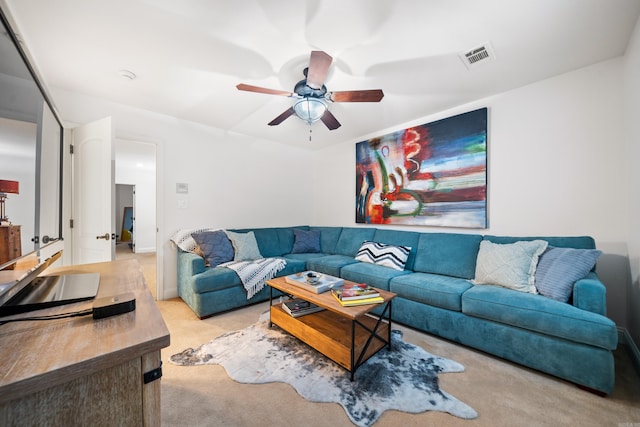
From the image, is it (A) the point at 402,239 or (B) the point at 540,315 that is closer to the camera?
(B) the point at 540,315

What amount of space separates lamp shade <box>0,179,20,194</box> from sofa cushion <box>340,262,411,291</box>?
8.38 ft

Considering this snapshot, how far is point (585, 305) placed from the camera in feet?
5.36

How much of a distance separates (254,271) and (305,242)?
1256 mm

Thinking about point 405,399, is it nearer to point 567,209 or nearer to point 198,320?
point 198,320

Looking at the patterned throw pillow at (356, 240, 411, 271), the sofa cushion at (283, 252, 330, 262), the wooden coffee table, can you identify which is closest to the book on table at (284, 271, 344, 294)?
the wooden coffee table

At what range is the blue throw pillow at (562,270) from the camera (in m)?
1.79

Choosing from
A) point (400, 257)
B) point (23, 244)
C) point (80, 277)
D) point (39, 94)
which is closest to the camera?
point (23, 244)

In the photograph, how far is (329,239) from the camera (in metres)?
4.06

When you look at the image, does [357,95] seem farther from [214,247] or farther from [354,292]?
[214,247]

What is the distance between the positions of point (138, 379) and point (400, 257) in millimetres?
2670

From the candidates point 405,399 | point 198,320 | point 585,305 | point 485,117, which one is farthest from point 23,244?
point 485,117

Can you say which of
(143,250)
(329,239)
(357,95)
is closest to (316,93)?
(357,95)

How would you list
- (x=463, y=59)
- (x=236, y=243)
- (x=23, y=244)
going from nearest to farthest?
1. (x=23, y=244)
2. (x=463, y=59)
3. (x=236, y=243)

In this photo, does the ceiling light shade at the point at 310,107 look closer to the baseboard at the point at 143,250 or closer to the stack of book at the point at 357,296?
the stack of book at the point at 357,296
